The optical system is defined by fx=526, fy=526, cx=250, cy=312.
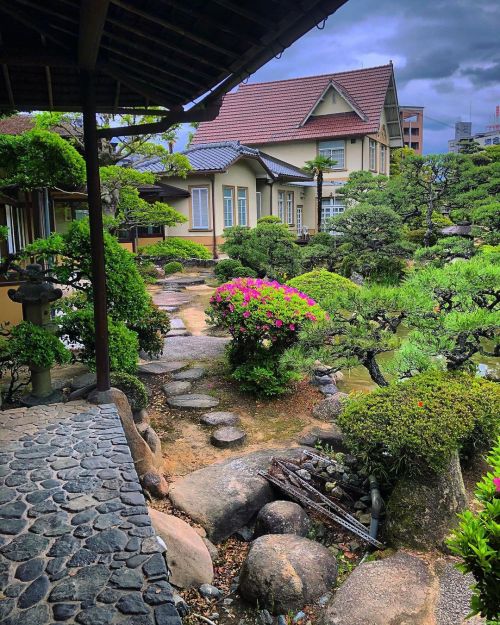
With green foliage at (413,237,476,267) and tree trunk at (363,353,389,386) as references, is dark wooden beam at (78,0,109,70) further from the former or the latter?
green foliage at (413,237,476,267)

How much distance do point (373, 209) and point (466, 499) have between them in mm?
11760

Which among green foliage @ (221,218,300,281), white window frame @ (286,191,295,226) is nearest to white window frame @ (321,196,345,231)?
white window frame @ (286,191,295,226)

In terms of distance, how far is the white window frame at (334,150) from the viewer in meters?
27.0

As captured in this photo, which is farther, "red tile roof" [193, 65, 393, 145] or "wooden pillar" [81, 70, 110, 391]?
"red tile roof" [193, 65, 393, 145]

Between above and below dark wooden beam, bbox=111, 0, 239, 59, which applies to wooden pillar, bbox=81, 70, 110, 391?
below

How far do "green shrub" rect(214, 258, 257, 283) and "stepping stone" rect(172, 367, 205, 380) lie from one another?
20.7 feet

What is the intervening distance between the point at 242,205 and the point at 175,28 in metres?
19.5

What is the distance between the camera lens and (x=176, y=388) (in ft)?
23.4

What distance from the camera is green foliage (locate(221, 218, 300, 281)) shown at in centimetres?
1427

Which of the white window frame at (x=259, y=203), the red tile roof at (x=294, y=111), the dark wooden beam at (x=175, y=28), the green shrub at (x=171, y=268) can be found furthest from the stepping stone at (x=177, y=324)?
the red tile roof at (x=294, y=111)

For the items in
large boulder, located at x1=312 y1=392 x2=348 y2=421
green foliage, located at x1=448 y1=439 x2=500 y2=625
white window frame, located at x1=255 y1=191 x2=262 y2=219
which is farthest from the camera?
white window frame, located at x1=255 y1=191 x2=262 y2=219

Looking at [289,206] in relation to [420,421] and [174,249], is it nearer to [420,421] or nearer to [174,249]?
[174,249]

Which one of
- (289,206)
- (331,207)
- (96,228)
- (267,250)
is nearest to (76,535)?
(96,228)

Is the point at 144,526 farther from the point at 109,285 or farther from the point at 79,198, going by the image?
the point at 79,198
